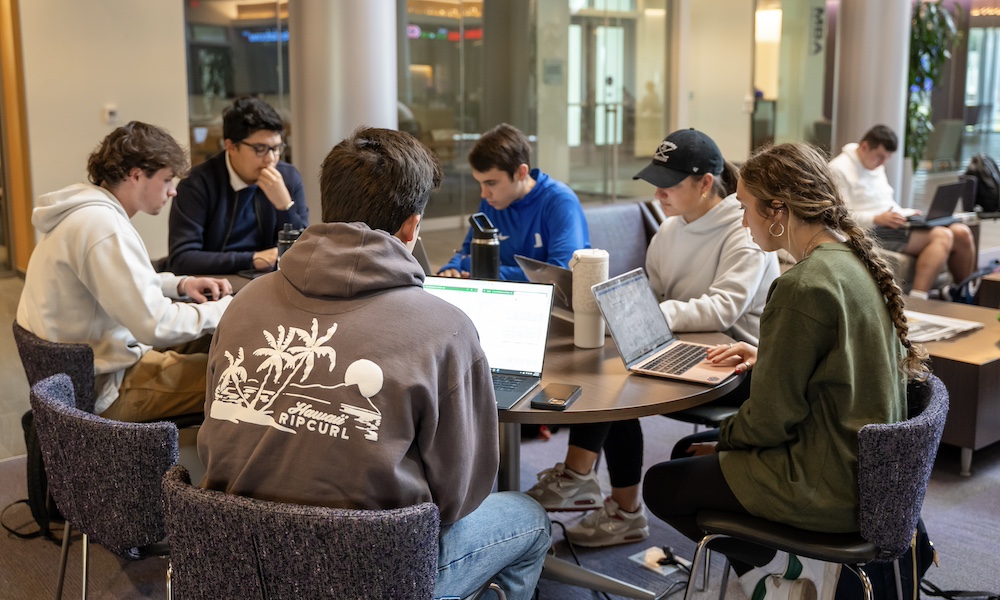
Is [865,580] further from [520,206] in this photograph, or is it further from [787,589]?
[520,206]

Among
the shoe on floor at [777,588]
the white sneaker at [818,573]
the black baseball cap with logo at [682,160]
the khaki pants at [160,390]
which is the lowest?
the shoe on floor at [777,588]

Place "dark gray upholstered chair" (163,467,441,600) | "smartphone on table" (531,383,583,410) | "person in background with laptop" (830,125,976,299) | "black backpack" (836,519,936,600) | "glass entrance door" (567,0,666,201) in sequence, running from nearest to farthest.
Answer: "dark gray upholstered chair" (163,467,441,600), "smartphone on table" (531,383,583,410), "black backpack" (836,519,936,600), "person in background with laptop" (830,125,976,299), "glass entrance door" (567,0,666,201)

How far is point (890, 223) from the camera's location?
18.5 feet

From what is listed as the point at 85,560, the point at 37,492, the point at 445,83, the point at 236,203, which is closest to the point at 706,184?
the point at 236,203

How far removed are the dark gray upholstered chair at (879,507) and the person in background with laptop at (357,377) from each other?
62cm

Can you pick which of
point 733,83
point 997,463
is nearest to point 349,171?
point 997,463

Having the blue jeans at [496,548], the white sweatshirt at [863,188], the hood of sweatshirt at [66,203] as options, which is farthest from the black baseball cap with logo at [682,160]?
the white sweatshirt at [863,188]

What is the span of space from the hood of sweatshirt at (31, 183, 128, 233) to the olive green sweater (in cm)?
175

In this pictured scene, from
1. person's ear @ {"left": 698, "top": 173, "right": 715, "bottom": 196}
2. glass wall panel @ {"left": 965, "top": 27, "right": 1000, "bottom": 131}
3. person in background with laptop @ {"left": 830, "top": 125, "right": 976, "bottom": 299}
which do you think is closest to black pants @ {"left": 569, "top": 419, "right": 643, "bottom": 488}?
person's ear @ {"left": 698, "top": 173, "right": 715, "bottom": 196}

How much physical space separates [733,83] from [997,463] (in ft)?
21.7

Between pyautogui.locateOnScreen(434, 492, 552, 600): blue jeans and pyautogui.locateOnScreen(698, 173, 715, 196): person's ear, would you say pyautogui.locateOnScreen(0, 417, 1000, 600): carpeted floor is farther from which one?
pyautogui.locateOnScreen(698, 173, 715, 196): person's ear

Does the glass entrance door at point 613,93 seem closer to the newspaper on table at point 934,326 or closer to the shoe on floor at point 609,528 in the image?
the newspaper on table at point 934,326

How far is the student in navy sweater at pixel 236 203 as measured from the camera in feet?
11.1

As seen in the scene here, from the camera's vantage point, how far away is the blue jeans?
168 cm
